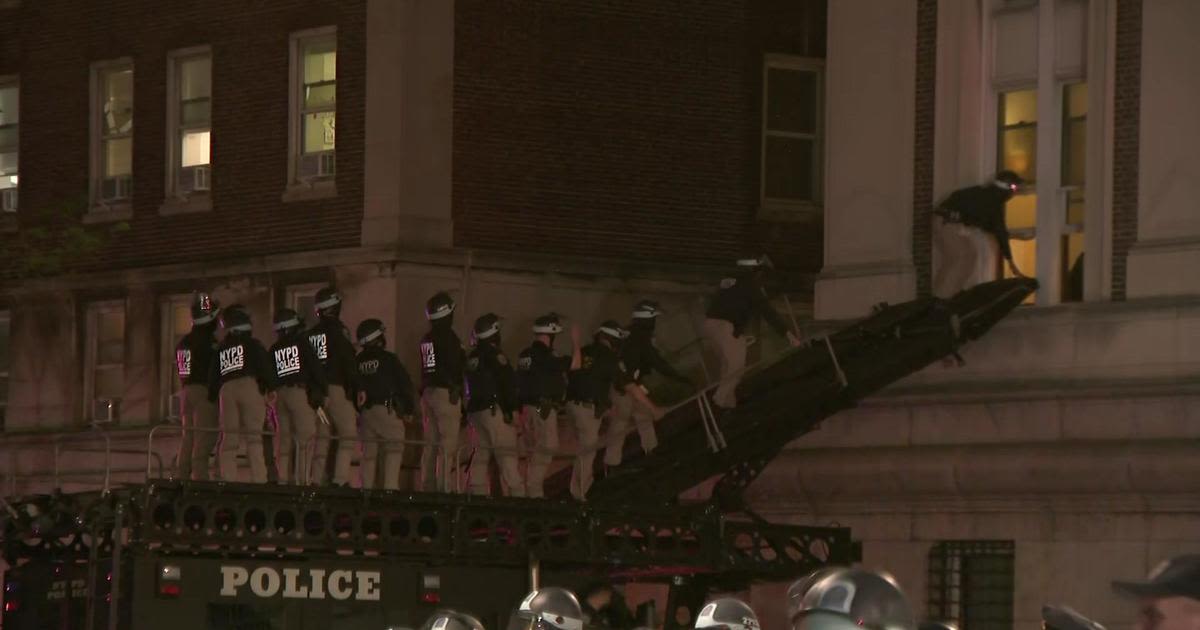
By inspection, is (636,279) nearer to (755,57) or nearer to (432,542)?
(755,57)

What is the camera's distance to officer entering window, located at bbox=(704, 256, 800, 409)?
82.1ft

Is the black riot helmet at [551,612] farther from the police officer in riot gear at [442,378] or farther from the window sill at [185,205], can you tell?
the window sill at [185,205]

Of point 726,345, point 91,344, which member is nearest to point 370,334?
point 726,345

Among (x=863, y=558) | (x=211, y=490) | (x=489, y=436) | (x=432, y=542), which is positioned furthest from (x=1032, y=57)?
Answer: (x=211, y=490)

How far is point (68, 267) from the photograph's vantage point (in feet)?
114

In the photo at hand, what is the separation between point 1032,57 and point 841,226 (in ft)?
8.69

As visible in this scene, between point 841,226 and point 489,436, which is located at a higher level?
point 841,226

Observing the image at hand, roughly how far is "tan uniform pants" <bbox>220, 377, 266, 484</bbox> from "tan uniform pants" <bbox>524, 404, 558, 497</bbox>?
2.63 meters

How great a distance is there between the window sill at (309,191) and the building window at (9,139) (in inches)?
198

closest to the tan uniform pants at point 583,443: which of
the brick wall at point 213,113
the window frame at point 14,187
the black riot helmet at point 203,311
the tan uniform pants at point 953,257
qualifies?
the black riot helmet at point 203,311

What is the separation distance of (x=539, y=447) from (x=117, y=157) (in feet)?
43.5

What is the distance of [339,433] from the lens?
22.7 m

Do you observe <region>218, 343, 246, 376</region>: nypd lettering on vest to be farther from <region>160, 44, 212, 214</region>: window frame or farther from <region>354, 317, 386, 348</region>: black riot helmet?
<region>160, 44, 212, 214</region>: window frame

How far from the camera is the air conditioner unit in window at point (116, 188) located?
113ft
